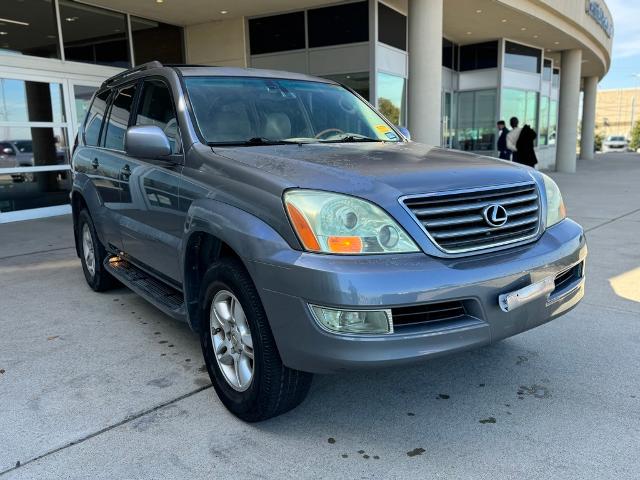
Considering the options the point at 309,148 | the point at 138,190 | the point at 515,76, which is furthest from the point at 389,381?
the point at 515,76

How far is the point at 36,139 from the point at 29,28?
210 centimetres

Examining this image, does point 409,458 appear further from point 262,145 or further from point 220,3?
point 220,3

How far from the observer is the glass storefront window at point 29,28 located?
977 centimetres

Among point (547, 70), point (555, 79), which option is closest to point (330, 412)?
point (547, 70)

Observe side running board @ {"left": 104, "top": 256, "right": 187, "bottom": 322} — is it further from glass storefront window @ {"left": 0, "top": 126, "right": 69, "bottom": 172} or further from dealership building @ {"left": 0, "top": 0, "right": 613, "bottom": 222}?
dealership building @ {"left": 0, "top": 0, "right": 613, "bottom": 222}

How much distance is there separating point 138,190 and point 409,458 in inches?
98.9

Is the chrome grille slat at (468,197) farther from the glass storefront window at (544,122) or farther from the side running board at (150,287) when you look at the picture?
the glass storefront window at (544,122)

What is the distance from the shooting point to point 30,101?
1012 cm

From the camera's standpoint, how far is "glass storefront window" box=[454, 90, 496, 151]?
64.9 ft

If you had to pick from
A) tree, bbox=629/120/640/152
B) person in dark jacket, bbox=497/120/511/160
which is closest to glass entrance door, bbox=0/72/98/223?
person in dark jacket, bbox=497/120/511/160

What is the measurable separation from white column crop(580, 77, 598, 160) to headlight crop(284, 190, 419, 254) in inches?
1263

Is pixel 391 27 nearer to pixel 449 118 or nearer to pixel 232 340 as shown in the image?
pixel 449 118

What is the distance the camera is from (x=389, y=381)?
127 inches

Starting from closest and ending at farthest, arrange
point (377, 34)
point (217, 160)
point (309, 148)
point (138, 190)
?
1. point (217, 160)
2. point (309, 148)
3. point (138, 190)
4. point (377, 34)
